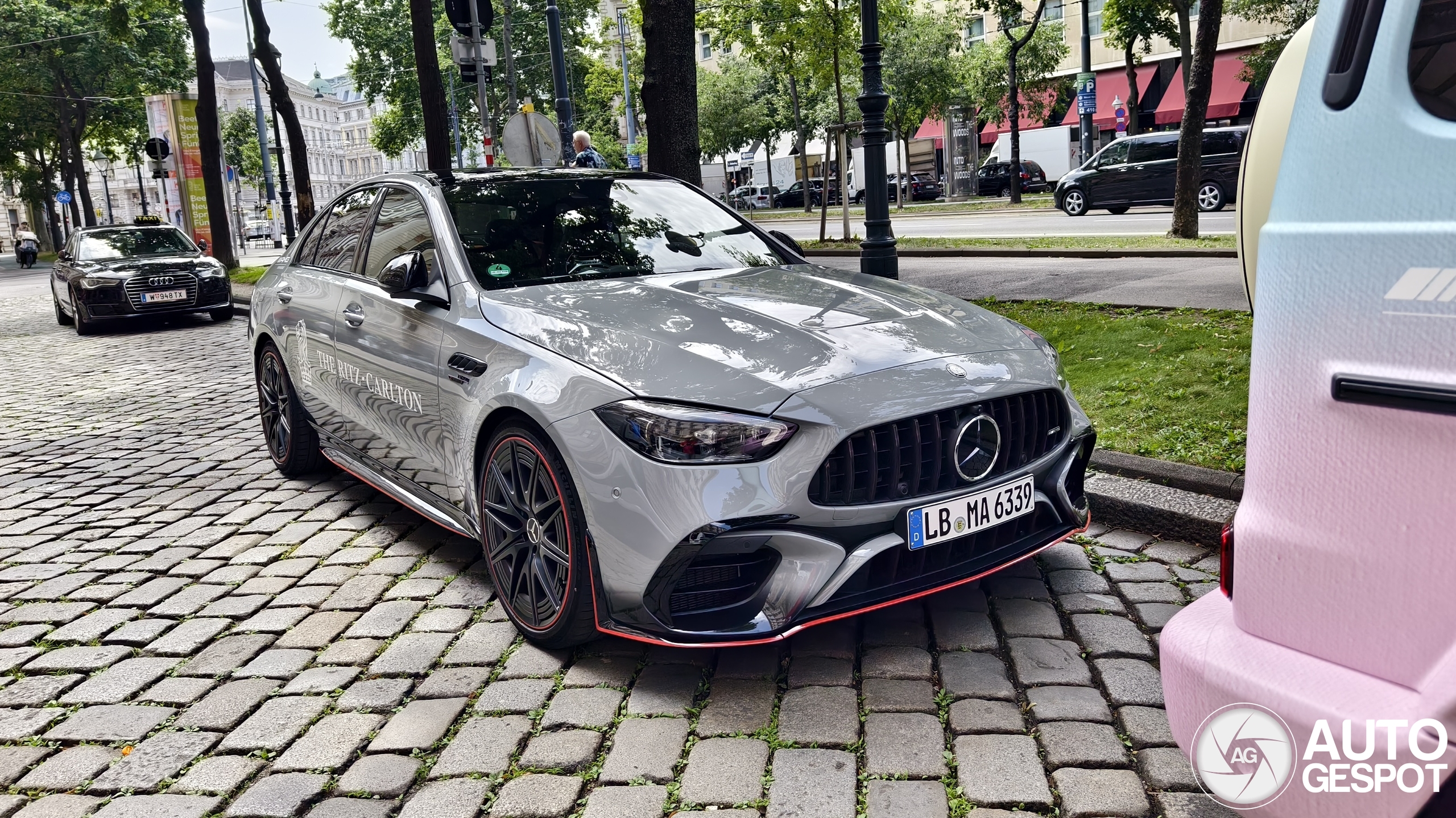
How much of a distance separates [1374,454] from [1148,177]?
79.1ft

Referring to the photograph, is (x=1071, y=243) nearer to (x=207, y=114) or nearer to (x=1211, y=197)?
(x=1211, y=197)

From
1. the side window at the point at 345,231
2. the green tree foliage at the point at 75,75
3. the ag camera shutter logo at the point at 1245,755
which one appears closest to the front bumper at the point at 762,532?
the ag camera shutter logo at the point at 1245,755

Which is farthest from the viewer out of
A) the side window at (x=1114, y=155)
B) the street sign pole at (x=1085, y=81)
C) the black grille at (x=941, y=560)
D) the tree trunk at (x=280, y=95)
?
the street sign pole at (x=1085, y=81)

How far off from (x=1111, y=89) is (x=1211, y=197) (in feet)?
77.7

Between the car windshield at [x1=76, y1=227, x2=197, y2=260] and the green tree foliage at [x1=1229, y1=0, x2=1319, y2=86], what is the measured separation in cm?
3048

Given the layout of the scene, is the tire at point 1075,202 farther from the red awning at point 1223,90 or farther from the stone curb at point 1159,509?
the stone curb at point 1159,509

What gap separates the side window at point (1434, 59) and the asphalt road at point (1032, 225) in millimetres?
15599

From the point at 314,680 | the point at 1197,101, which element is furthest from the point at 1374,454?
the point at 1197,101

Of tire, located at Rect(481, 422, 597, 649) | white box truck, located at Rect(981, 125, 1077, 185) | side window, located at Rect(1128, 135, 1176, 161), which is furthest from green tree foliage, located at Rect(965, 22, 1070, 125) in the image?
tire, located at Rect(481, 422, 597, 649)

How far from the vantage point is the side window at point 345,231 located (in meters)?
5.24

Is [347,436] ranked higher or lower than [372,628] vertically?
higher

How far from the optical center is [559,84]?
15617 millimetres

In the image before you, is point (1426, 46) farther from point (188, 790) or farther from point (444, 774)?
point (188, 790)

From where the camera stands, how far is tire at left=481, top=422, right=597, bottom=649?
342 centimetres
